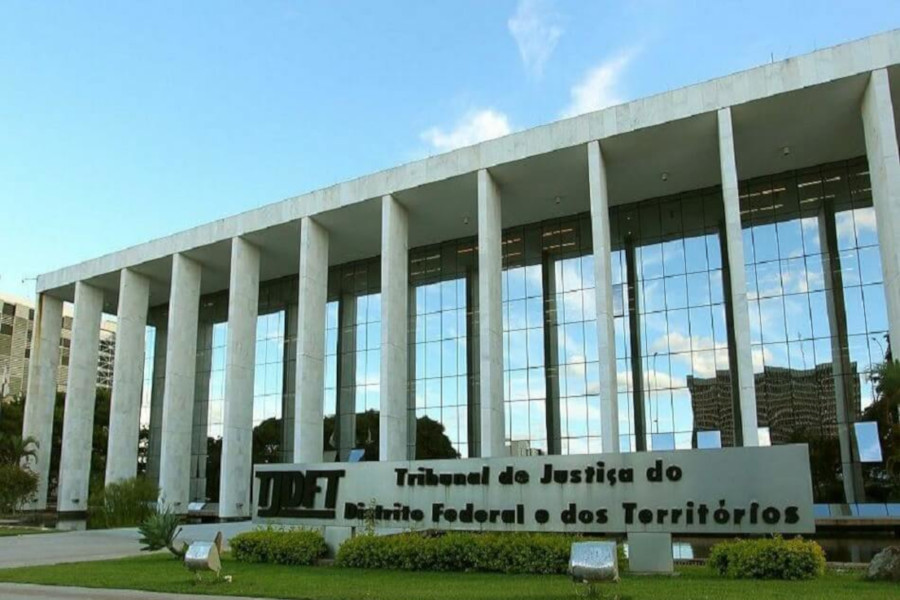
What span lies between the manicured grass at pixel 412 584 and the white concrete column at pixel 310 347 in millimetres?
14579

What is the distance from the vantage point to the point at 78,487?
41.6 metres

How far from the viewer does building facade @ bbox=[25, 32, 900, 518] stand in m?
26.5

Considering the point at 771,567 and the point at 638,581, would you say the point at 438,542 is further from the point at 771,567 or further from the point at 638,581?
the point at 771,567

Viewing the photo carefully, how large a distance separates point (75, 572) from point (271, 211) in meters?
21.9

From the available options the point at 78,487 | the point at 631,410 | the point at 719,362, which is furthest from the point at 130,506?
the point at 719,362

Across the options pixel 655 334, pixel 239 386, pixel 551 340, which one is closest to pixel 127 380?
pixel 239 386

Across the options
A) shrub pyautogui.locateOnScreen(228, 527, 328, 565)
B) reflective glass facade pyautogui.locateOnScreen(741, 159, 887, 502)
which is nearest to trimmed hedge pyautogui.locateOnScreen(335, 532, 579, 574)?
shrub pyautogui.locateOnScreen(228, 527, 328, 565)

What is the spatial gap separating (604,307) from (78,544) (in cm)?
1949

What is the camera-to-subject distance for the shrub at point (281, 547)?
1873 cm

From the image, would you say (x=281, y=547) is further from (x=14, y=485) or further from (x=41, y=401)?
(x=41, y=401)

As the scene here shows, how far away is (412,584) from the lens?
1395 cm

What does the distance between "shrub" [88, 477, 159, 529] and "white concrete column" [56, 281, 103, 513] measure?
18.1ft

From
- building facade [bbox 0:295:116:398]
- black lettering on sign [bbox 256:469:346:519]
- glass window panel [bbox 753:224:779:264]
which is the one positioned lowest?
black lettering on sign [bbox 256:469:346:519]

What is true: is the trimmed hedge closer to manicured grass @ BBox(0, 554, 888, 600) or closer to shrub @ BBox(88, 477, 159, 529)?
manicured grass @ BBox(0, 554, 888, 600)
